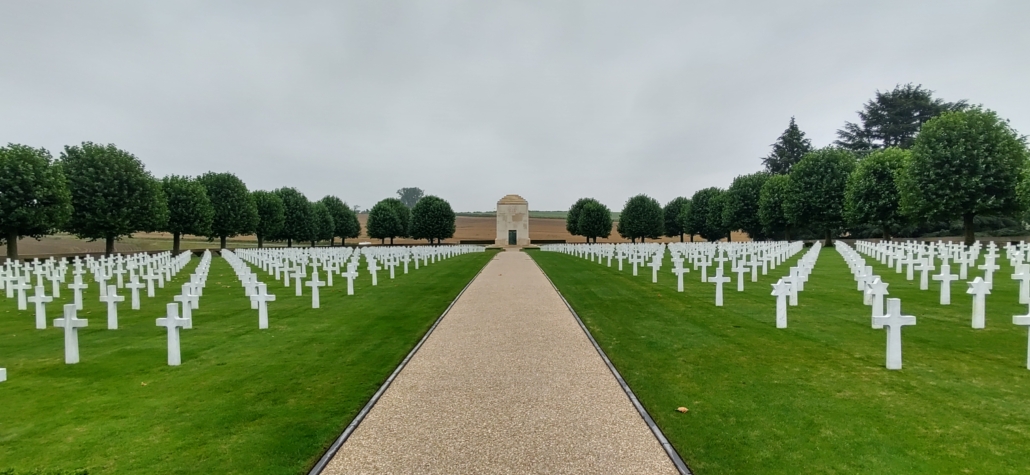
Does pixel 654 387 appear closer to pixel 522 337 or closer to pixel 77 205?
pixel 522 337

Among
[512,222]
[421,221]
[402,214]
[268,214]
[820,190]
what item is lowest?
[512,222]

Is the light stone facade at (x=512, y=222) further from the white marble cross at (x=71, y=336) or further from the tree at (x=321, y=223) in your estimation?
the white marble cross at (x=71, y=336)

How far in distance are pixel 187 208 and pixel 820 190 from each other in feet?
177

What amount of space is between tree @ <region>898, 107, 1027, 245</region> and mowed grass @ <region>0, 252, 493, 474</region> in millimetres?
35544

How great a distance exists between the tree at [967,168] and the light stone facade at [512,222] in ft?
170

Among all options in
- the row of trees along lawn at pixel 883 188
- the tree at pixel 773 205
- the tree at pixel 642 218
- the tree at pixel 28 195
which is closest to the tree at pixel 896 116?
the row of trees along lawn at pixel 883 188

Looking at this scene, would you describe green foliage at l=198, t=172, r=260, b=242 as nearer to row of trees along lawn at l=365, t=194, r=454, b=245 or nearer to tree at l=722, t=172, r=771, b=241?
row of trees along lawn at l=365, t=194, r=454, b=245

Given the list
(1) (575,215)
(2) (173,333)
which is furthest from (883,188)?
(1) (575,215)

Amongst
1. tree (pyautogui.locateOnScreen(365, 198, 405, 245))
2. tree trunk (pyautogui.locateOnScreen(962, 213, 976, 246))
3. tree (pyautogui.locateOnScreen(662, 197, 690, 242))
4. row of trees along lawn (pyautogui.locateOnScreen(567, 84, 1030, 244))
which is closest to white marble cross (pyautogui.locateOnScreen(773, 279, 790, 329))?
row of trees along lawn (pyautogui.locateOnScreen(567, 84, 1030, 244))

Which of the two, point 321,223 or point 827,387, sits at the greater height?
point 321,223

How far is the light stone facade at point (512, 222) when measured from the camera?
80.4 m

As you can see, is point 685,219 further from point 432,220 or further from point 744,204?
point 432,220

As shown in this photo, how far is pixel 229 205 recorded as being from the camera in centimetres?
4953

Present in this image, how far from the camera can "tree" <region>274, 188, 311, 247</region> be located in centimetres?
6166
